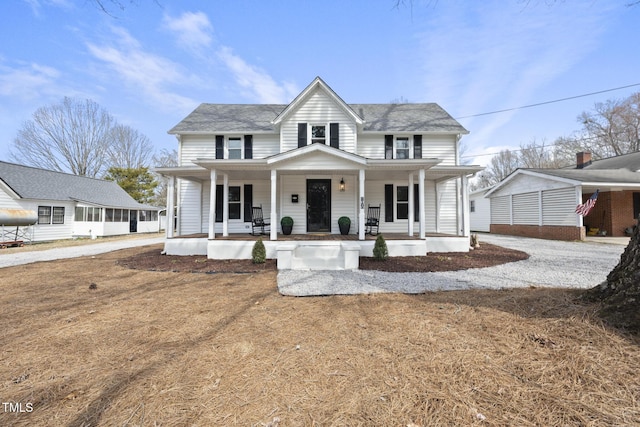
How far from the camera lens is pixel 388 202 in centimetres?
1101

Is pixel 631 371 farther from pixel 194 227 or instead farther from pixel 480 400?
pixel 194 227

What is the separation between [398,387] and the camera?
2018mm

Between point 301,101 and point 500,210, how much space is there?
52.4 ft

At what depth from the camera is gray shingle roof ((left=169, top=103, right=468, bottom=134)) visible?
35.7 ft

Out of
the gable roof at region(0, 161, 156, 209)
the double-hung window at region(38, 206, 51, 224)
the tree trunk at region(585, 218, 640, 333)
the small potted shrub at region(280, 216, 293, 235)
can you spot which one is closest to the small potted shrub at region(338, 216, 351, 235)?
the small potted shrub at region(280, 216, 293, 235)

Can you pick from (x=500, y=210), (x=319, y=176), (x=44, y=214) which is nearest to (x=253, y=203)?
(x=319, y=176)

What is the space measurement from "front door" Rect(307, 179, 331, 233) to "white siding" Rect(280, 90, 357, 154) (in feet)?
5.49

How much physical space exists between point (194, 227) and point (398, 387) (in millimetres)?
10692

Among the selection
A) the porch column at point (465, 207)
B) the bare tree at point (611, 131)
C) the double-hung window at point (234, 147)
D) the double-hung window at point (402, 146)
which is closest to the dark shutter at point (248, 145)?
the double-hung window at point (234, 147)

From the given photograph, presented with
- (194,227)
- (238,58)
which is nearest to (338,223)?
(194,227)

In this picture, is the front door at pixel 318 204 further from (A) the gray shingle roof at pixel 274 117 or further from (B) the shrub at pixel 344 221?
(A) the gray shingle roof at pixel 274 117

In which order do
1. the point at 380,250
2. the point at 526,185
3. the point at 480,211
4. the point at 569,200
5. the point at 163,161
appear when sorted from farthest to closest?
1. the point at 163,161
2. the point at 480,211
3. the point at 526,185
4. the point at 569,200
5. the point at 380,250

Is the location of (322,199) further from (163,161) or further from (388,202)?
(163,161)

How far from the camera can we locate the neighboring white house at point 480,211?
19.8 metres
